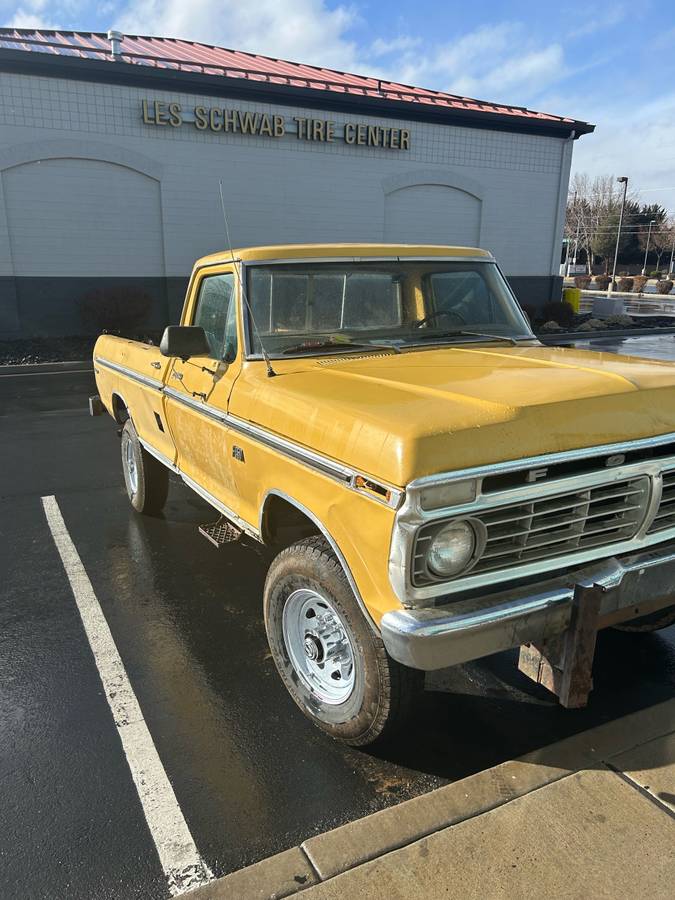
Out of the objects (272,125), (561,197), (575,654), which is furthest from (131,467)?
(561,197)

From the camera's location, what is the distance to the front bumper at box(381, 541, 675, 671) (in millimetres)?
2215

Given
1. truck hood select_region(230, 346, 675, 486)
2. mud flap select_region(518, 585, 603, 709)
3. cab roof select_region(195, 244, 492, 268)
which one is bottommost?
mud flap select_region(518, 585, 603, 709)

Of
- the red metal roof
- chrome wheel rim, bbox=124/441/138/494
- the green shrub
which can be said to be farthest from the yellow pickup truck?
the red metal roof

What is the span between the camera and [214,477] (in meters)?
3.86

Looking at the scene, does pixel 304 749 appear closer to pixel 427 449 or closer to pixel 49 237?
pixel 427 449

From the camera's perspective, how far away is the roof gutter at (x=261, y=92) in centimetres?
1416

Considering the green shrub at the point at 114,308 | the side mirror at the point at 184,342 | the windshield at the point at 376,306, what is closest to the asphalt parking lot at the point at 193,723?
the side mirror at the point at 184,342

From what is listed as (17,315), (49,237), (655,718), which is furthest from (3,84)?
(655,718)

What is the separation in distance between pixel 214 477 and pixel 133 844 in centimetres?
191

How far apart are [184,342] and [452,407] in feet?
5.95

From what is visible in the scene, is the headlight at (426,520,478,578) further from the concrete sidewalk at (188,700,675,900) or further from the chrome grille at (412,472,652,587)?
the concrete sidewalk at (188,700,675,900)

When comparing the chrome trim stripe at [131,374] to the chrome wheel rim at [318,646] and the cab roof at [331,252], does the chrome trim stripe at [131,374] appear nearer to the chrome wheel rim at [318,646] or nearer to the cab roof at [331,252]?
the cab roof at [331,252]

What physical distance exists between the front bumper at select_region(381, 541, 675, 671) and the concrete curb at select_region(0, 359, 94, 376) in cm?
1270

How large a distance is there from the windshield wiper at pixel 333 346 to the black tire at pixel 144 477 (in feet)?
7.49
